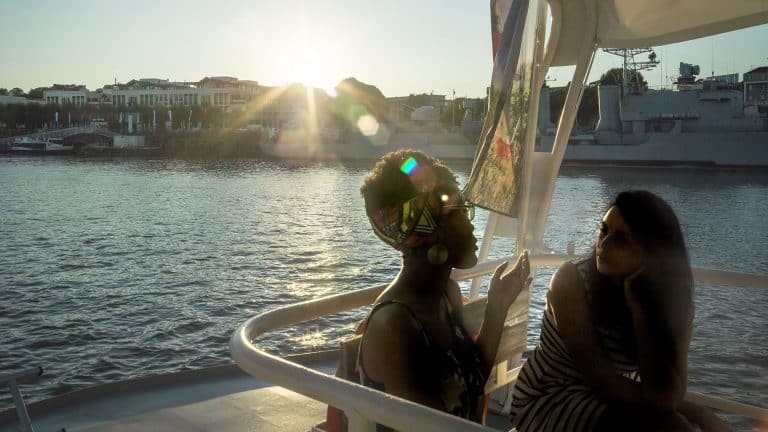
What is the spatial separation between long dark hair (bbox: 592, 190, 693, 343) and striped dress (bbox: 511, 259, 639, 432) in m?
0.10

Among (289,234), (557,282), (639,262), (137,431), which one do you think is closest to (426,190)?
(557,282)

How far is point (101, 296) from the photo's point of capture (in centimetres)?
1686

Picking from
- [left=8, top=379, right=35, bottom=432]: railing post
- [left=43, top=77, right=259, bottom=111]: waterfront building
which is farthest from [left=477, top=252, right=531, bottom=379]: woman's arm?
[left=43, top=77, right=259, bottom=111]: waterfront building

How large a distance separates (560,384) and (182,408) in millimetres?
3288

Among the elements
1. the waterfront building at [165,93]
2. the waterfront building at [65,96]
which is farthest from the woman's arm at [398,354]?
the waterfront building at [65,96]

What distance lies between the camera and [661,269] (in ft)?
5.78

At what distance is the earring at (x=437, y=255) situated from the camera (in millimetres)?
1939

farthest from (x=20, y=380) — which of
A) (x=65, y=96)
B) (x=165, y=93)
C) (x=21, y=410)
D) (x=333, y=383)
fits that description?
(x=65, y=96)

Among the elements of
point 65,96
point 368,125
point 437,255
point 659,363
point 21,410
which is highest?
point 65,96

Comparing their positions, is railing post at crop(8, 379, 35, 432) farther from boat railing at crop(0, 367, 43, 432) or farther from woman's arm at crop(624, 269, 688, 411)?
woman's arm at crop(624, 269, 688, 411)

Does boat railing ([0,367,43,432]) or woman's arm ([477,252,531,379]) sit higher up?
woman's arm ([477,252,531,379])

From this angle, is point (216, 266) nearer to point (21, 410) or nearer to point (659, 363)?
point (21, 410)

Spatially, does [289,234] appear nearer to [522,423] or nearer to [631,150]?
[522,423]

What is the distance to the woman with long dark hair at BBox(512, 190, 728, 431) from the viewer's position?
5.56 ft
